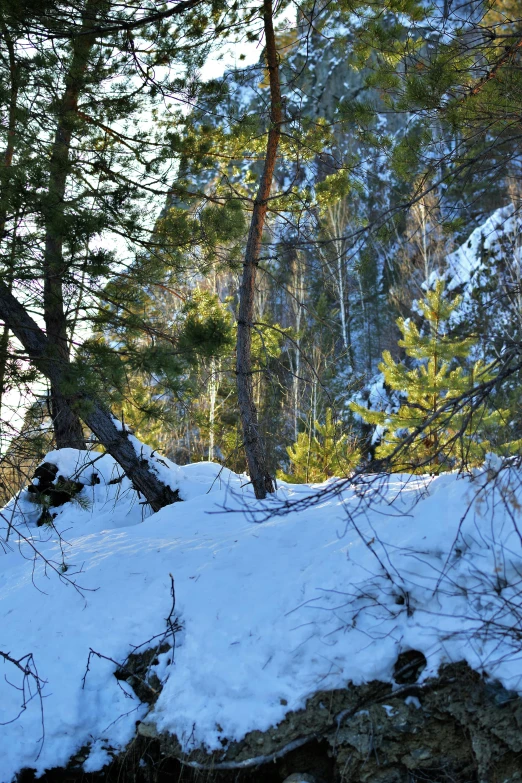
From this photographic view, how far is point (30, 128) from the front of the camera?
4375 millimetres

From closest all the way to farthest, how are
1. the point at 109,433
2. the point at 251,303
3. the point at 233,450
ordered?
the point at 233,450 → the point at 251,303 → the point at 109,433

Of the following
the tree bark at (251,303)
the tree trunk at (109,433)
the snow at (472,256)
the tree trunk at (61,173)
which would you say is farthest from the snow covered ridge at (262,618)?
the snow at (472,256)

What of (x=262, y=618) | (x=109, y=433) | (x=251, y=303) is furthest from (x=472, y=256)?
(x=262, y=618)

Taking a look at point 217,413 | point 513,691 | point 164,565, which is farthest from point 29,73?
point 217,413

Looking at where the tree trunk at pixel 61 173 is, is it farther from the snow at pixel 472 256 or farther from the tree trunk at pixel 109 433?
the snow at pixel 472 256

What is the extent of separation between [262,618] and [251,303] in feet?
9.68

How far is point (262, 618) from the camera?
3.46 meters

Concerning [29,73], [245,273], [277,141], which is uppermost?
[29,73]

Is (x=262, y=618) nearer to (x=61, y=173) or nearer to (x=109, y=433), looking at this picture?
(x=109, y=433)

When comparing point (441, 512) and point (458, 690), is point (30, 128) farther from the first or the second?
point (458, 690)

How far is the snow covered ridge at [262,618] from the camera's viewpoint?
304cm

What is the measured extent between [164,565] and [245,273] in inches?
101

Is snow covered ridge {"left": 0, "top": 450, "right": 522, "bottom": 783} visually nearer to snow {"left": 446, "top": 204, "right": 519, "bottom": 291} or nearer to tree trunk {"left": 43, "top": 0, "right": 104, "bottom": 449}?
tree trunk {"left": 43, "top": 0, "right": 104, "bottom": 449}

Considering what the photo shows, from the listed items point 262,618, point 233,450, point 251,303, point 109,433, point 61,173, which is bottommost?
point 262,618
